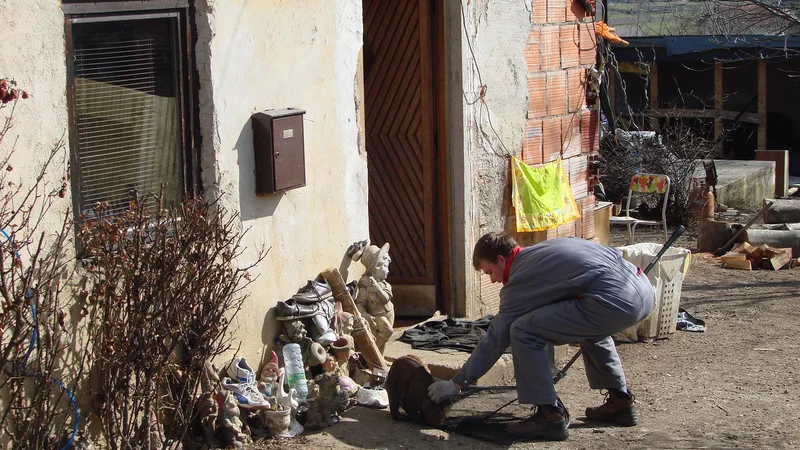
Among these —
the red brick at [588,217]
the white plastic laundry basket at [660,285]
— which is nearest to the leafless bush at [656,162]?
the red brick at [588,217]

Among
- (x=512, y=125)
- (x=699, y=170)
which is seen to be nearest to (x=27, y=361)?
(x=512, y=125)

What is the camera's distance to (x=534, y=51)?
29.2 feet

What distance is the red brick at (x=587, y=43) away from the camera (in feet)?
31.7

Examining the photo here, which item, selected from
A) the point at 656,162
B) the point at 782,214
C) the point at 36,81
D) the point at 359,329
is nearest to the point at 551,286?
the point at 359,329

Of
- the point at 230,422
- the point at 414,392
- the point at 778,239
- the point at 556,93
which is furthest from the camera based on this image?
the point at 778,239

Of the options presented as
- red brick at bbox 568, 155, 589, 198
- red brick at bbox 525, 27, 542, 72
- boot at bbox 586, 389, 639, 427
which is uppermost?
red brick at bbox 525, 27, 542, 72

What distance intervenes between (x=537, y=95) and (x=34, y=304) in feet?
18.4

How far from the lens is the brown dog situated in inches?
226

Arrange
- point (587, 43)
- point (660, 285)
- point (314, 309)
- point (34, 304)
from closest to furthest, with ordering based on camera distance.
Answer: point (34, 304) < point (314, 309) < point (660, 285) < point (587, 43)

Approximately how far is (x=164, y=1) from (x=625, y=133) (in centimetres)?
1151

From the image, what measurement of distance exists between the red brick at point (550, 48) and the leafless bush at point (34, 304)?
5356 millimetres

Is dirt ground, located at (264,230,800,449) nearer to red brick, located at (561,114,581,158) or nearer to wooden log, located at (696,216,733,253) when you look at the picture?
A: red brick, located at (561,114,581,158)

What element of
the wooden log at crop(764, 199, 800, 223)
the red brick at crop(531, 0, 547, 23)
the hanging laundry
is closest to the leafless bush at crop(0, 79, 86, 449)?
the hanging laundry

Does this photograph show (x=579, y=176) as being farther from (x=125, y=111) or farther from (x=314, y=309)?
(x=125, y=111)
